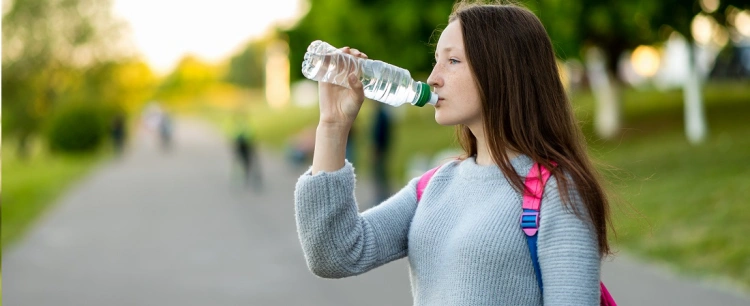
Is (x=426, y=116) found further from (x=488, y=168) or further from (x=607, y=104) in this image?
(x=488, y=168)

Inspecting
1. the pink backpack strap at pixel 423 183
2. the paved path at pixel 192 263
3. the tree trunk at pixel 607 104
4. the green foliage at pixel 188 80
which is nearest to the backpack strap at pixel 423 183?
the pink backpack strap at pixel 423 183

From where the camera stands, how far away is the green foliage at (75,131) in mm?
33562

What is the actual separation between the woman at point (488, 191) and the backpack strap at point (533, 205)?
0.01 m

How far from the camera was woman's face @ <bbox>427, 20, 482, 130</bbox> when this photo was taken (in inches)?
86.1

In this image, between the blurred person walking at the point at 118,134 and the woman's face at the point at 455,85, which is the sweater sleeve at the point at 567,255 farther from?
the blurred person walking at the point at 118,134

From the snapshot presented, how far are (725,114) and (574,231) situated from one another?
58.9ft

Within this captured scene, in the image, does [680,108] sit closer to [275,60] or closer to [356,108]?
[356,108]

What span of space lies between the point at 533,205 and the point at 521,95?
26 centimetres

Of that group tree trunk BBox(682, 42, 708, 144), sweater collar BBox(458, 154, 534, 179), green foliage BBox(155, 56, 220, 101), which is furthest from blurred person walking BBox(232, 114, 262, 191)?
green foliage BBox(155, 56, 220, 101)

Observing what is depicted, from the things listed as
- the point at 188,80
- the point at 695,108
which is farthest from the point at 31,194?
the point at 188,80

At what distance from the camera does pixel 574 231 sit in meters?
1.99

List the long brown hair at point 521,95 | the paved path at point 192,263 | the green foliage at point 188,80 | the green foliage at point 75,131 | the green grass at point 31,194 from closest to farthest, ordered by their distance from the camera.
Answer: the long brown hair at point 521,95 → the paved path at point 192,263 → the green grass at point 31,194 → the green foliage at point 75,131 → the green foliage at point 188,80

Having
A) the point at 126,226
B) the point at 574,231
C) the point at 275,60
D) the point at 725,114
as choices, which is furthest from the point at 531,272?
the point at 275,60

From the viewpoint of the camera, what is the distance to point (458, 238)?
6.92 feet
